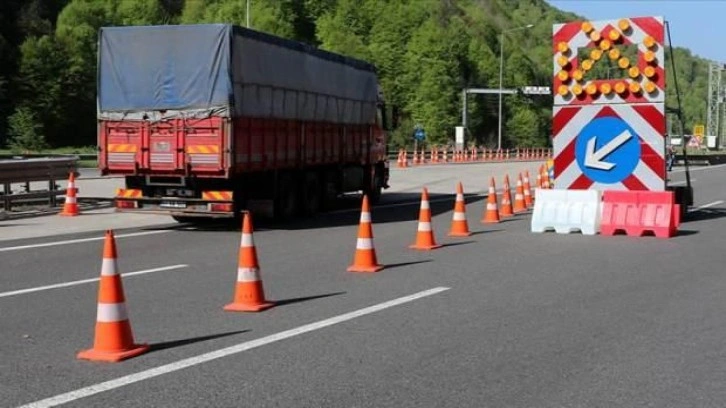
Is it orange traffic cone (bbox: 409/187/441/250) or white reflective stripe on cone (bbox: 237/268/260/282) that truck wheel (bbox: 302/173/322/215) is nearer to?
orange traffic cone (bbox: 409/187/441/250)

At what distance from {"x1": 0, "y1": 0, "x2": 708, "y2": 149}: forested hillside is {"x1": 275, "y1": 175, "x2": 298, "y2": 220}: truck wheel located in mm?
44778

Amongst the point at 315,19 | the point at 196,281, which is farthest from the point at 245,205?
the point at 315,19

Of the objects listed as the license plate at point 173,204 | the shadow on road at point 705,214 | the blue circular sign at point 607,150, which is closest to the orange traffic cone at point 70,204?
the license plate at point 173,204

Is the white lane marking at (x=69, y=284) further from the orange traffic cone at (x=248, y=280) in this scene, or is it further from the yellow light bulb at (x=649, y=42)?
the yellow light bulb at (x=649, y=42)

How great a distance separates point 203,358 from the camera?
21.6 ft

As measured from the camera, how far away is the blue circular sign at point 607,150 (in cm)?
1580

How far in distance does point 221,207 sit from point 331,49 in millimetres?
83946

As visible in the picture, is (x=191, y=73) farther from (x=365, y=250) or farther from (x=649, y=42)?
(x=649, y=42)

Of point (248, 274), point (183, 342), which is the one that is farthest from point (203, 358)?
point (248, 274)

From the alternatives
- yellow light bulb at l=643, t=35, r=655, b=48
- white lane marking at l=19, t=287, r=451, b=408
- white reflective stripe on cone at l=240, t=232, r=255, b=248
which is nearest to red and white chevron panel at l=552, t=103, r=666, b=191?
yellow light bulb at l=643, t=35, r=655, b=48

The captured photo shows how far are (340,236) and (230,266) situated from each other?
4015 millimetres

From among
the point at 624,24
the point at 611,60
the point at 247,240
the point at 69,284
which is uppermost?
the point at 624,24

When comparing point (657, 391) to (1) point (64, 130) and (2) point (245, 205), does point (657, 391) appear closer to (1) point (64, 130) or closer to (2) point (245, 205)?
(2) point (245, 205)

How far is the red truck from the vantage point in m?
15.6
